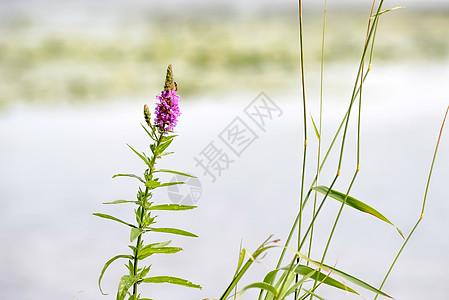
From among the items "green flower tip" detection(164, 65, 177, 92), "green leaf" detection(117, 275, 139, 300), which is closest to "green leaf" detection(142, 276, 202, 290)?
"green leaf" detection(117, 275, 139, 300)

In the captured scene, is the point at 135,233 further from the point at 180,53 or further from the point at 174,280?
the point at 180,53

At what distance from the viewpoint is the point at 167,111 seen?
2.59 ft

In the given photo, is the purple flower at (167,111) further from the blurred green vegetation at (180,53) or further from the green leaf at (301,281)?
the blurred green vegetation at (180,53)

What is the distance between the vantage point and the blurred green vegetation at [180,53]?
2529 mm

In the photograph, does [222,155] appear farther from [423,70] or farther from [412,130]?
[423,70]

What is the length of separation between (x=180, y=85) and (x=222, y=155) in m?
0.71

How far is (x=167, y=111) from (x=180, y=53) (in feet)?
6.45

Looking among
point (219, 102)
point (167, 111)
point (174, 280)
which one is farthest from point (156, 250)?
point (219, 102)

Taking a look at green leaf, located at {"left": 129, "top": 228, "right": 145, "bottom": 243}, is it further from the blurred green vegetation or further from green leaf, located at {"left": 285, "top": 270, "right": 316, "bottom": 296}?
the blurred green vegetation

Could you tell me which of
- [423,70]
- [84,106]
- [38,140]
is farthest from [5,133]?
[423,70]

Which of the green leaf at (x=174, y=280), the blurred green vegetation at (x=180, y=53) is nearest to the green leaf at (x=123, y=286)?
the green leaf at (x=174, y=280)

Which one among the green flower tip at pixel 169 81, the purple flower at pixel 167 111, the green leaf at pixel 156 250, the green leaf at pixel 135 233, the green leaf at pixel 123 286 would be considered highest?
the green flower tip at pixel 169 81

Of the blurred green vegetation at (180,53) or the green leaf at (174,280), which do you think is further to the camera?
the blurred green vegetation at (180,53)

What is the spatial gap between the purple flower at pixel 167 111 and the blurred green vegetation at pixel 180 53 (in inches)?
66.2
